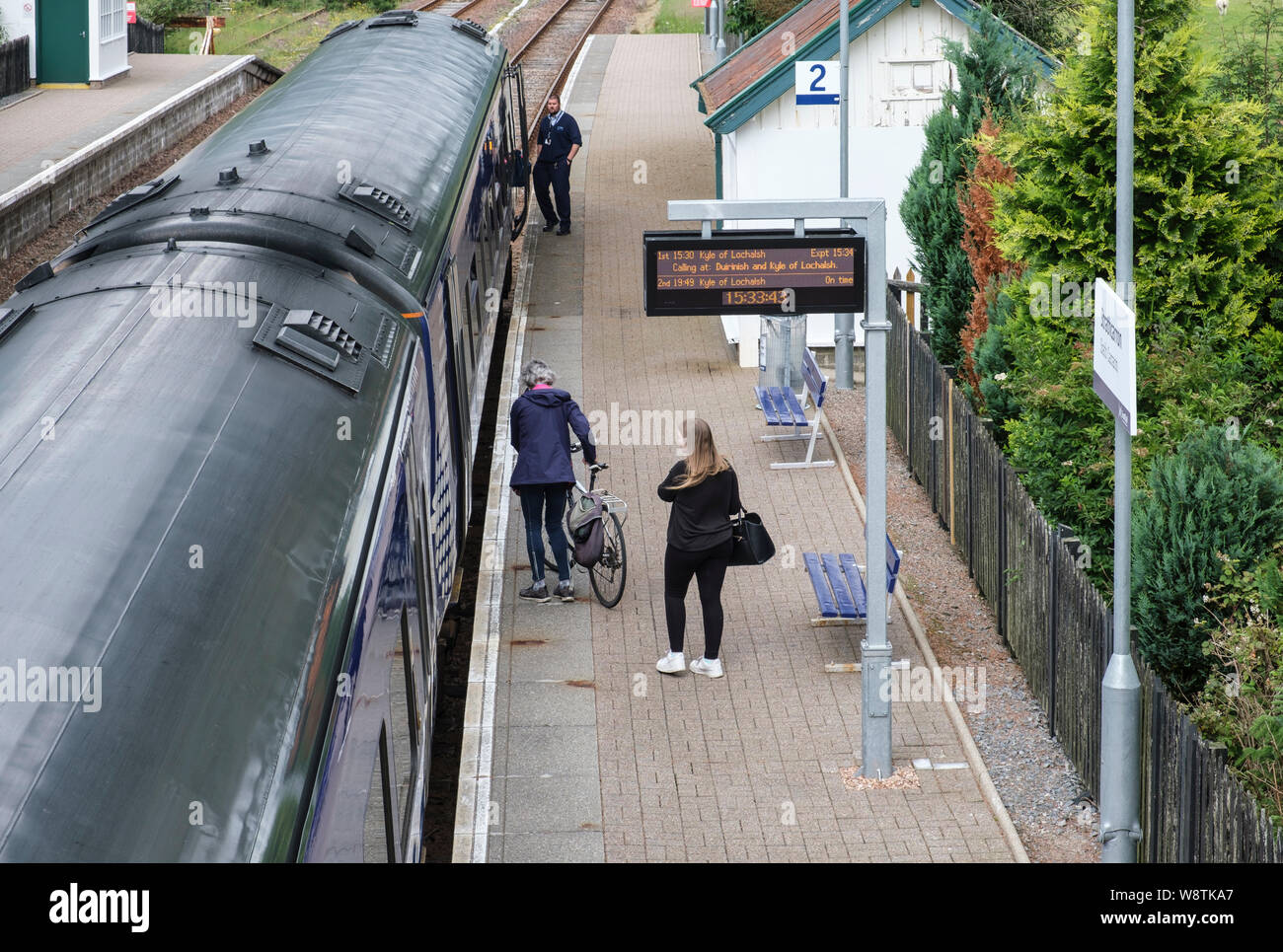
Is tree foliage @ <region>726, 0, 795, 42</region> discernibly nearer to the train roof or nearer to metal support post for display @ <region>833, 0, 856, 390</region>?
metal support post for display @ <region>833, 0, 856, 390</region>

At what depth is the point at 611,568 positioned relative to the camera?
10805mm

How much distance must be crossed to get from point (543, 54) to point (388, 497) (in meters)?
37.5

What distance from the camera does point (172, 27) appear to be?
44656 millimetres

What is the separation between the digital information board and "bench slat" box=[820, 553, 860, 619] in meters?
2.80

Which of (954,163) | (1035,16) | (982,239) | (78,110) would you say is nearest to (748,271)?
(982,239)

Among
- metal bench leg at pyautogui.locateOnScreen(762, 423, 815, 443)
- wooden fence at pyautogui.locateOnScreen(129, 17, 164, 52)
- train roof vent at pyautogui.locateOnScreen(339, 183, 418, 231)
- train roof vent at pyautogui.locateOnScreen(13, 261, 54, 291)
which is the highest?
wooden fence at pyautogui.locateOnScreen(129, 17, 164, 52)

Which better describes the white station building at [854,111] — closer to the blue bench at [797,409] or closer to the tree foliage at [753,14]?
the blue bench at [797,409]

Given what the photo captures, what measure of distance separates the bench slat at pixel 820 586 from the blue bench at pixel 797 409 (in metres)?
2.35

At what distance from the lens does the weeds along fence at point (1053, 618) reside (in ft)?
21.6

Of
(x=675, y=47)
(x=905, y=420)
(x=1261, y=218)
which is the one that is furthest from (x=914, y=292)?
(x=675, y=47)

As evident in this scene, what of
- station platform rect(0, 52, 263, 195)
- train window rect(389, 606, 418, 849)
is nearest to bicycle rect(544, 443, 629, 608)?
train window rect(389, 606, 418, 849)

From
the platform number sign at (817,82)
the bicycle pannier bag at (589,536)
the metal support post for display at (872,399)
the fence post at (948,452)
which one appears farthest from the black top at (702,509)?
the platform number sign at (817,82)

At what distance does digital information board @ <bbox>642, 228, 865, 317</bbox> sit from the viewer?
316 inches
